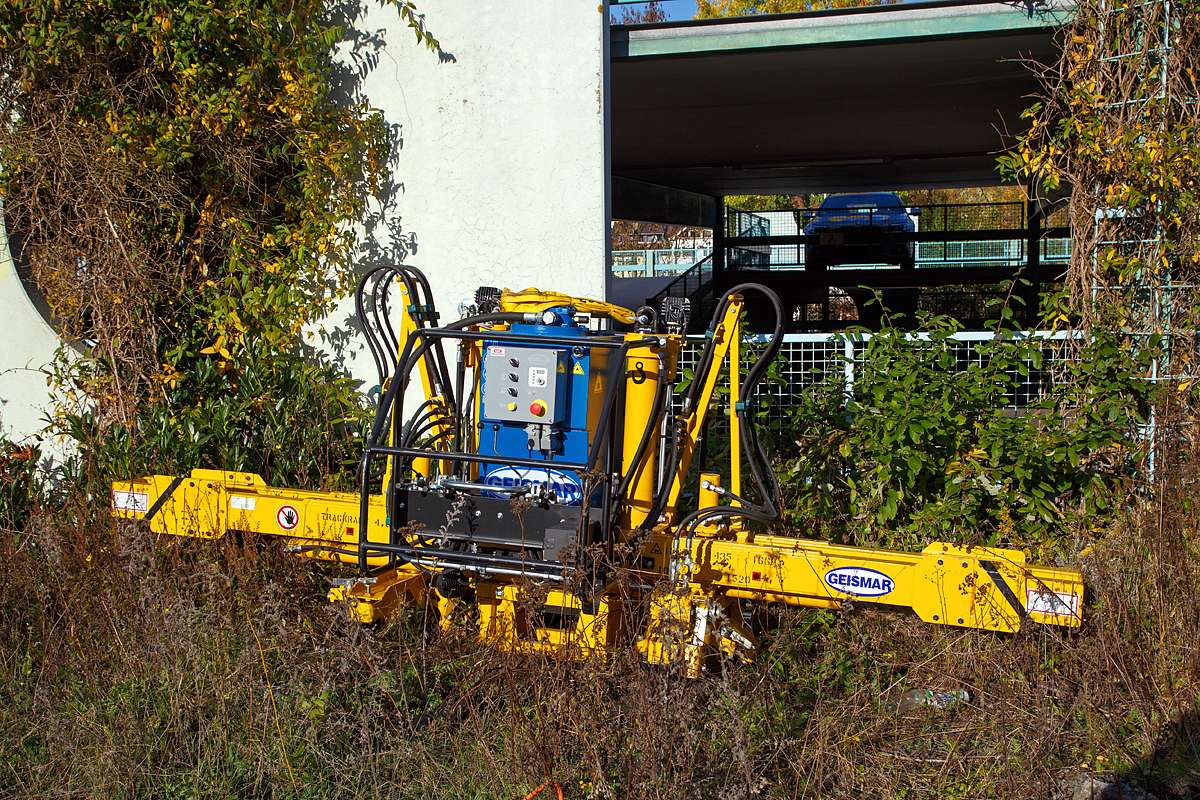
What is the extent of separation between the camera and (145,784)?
310cm

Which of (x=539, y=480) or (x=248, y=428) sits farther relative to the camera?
(x=248, y=428)

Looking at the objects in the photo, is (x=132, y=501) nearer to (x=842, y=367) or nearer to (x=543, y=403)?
(x=543, y=403)

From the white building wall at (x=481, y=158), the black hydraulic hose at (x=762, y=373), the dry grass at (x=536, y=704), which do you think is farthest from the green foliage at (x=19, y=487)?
the black hydraulic hose at (x=762, y=373)

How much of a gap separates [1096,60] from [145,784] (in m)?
6.70

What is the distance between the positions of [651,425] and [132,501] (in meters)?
2.94

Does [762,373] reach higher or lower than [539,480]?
higher

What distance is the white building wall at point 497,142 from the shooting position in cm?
626

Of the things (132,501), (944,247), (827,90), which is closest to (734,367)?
(132,501)

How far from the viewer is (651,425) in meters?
3.86

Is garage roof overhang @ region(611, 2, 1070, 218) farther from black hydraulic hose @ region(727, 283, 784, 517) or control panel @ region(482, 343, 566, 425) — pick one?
control panel @ region(482, 343, 566, 425)

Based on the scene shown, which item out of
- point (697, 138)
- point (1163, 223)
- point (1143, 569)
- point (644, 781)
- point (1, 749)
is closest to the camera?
point (644, 781)

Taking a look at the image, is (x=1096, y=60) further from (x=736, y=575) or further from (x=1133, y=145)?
(x=736, y=575)

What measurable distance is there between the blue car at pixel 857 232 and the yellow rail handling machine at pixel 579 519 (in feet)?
38.5

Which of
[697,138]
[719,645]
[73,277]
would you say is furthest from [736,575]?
[697,138]
